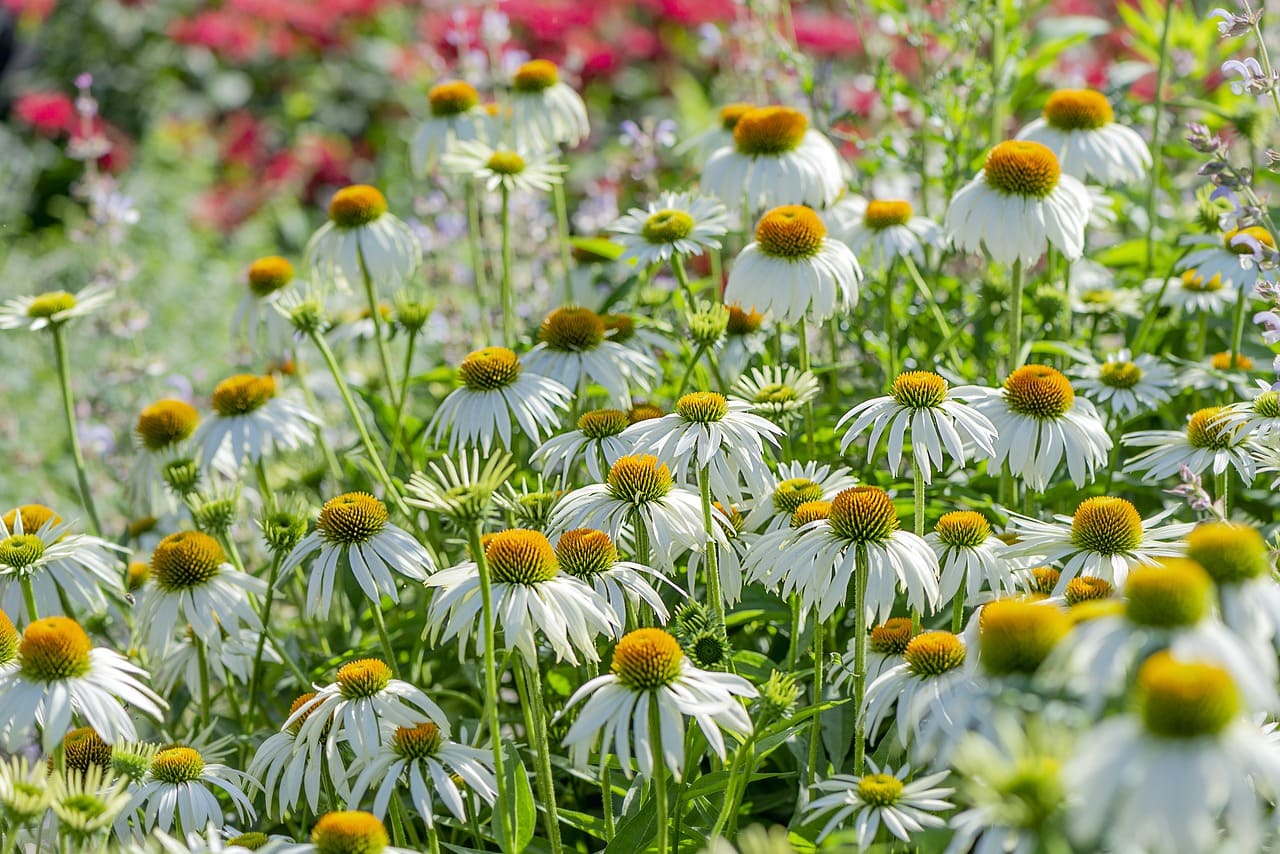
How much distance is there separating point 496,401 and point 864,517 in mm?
838

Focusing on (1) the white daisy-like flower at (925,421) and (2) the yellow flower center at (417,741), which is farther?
(1) the white daisy-like flower at (925,421)

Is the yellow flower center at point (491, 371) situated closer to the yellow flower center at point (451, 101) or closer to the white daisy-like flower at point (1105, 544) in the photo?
the white daisy-like flower at point (1105, 544)

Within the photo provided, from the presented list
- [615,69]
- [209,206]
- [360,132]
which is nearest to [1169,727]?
[615,69]

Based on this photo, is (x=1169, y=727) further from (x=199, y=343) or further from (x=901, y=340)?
(x=199, y=343)

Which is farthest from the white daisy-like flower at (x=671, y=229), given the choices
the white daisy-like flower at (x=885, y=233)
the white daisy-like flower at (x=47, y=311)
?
the white daisy-like flower at (x=47, y=311)

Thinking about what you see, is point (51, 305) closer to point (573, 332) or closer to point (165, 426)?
point (165, 426)

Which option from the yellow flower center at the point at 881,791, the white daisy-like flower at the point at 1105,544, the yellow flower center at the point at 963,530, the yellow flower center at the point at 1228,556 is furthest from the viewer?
the yellow flower center at the point at 963,530

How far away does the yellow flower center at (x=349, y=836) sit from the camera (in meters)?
1.49

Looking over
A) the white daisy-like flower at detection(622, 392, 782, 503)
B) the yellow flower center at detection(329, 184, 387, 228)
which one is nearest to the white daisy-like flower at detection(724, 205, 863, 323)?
the white daisy-like flower at detection(622, 392, 782, 503)

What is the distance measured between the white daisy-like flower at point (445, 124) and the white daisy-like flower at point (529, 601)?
1.81 meters

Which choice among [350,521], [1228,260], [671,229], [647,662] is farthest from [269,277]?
[1228,260]

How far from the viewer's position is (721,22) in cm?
666

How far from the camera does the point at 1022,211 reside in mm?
2416

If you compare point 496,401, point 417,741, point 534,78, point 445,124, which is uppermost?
point 534,78
